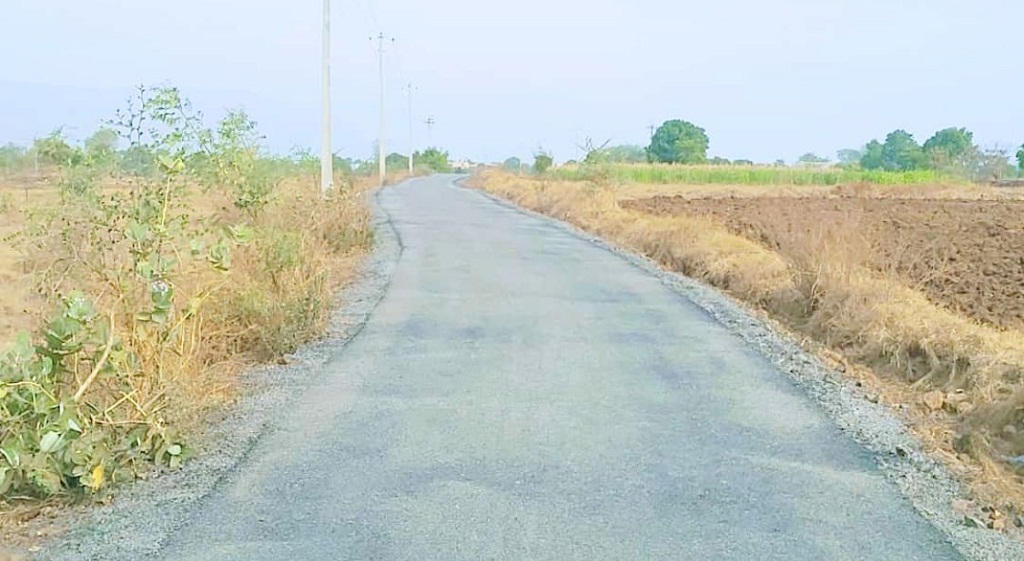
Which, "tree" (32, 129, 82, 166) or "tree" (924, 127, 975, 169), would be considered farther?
"tree" (924, 127, 975, 169)

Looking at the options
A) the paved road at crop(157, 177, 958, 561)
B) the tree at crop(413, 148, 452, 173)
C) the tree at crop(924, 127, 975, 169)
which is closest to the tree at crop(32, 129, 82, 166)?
the paved road at crop(157, 177, 958, 561)

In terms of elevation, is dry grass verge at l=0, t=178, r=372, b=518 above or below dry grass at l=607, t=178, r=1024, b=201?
above

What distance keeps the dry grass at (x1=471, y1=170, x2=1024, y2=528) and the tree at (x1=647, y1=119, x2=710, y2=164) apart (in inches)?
3665

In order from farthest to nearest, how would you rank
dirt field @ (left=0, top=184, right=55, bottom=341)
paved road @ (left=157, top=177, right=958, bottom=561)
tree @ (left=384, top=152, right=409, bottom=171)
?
tree @ (left=384, top=152, right=409, bottom=171)
dirt field @ (left=0, top=184, right=55, bottom=341)
paved road @ (left=157, top=177, right=958, bottom=561)

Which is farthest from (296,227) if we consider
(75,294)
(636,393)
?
(75,294)

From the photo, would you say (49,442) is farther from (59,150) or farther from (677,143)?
(677,143)

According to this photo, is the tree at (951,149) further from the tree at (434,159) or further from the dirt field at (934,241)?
the tree at (434,159)

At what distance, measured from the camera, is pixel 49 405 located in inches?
247

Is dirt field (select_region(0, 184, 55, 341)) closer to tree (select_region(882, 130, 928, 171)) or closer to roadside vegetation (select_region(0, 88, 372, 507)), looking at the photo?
roadside vegetation (select_region(0, 88, 372, 507))

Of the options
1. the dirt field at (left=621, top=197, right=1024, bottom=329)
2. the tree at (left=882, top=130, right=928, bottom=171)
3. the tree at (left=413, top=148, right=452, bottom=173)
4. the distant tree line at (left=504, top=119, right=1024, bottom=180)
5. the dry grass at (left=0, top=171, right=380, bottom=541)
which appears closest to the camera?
the dry grass at (left=0, top=171, right=380, bottom=541)

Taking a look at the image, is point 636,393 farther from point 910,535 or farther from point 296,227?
point 296,227

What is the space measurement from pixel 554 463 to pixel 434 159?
5796 inches

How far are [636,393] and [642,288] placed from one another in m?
7.33

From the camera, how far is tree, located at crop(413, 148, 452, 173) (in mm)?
148325
